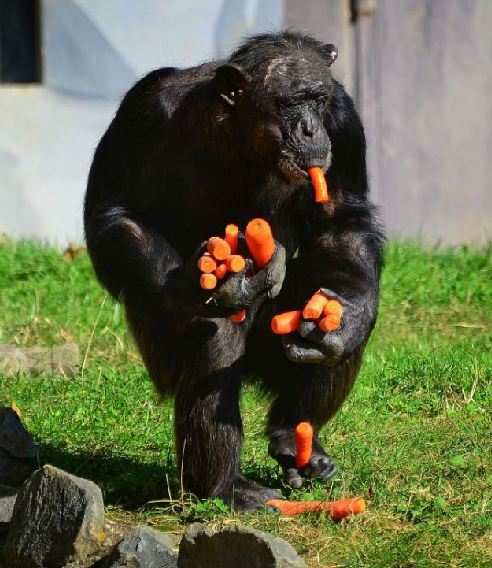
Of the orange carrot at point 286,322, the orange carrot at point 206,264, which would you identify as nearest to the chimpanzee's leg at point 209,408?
the orange carrot at point 286,322

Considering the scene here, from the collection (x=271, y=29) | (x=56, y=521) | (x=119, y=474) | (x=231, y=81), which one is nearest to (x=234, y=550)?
(x=56, y=521)

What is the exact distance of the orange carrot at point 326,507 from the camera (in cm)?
536

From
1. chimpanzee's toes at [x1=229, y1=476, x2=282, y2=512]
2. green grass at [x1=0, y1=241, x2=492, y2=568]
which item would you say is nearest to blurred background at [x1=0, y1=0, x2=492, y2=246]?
green grass at [x1=0, y1=241, x2=492, y2=568]

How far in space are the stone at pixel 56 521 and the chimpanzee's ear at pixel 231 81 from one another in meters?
1.88

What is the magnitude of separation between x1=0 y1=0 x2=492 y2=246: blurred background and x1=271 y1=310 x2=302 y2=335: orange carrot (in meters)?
6.56

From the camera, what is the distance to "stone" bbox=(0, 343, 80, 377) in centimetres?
790

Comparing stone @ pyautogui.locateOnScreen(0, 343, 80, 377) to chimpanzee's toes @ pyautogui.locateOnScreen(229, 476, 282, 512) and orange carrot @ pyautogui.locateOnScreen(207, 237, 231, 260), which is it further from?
orange carrot @ pyautogui.locateOnScreen(207, 237, 231, 260)

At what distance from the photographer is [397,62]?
12953mm

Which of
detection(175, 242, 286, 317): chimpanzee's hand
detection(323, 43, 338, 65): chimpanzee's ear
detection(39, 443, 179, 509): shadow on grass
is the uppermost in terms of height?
detection(323, 43, 338, 65): chimpanzee's ear

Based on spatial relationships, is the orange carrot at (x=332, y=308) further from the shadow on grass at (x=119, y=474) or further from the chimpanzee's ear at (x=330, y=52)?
the chimpanzee's ear at (x=330, y=52)

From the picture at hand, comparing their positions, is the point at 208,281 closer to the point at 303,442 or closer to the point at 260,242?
the point at 260,242

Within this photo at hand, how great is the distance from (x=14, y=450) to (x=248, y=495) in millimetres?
1239

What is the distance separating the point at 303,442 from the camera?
18.9ft

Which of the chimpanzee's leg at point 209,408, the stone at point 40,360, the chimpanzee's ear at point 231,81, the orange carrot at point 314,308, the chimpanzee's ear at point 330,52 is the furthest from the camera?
the stone at point 40,360
